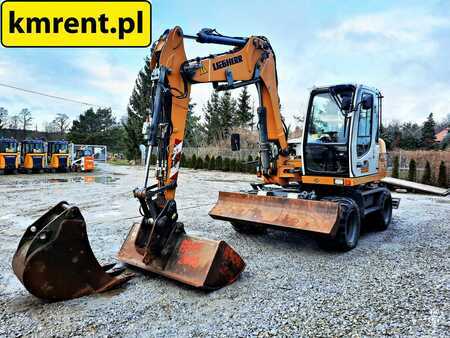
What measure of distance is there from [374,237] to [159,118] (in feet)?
13.8

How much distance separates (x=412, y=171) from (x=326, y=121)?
11.7 m

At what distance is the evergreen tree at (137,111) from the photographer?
109ft

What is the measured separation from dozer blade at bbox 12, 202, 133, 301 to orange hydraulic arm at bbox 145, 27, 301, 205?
1.06m

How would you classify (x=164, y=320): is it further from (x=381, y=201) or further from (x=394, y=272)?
(x=381, y=201)

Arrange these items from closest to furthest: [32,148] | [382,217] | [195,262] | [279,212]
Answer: [195,262] → [279,212] → [382,217] → [32,148]

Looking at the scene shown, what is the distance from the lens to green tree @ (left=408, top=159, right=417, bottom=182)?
Answer: 15.5 meters

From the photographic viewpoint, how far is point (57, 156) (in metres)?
20.4

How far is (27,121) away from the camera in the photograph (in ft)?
166

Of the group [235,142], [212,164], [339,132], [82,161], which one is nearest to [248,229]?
[235,142]

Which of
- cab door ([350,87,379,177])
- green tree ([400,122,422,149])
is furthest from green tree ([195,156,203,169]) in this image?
cab door ([350,87,379,177])

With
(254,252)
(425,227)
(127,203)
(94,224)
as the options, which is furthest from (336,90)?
(127,203)

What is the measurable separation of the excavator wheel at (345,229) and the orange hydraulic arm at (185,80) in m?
1.14

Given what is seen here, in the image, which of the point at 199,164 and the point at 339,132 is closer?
the point at 339,132

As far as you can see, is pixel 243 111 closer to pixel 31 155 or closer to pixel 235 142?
pixel 31 155
